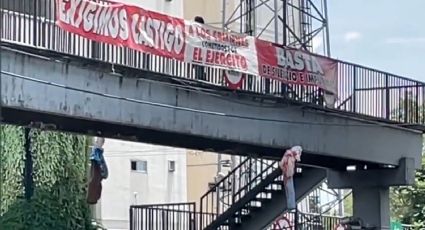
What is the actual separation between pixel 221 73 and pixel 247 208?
8.84 meters

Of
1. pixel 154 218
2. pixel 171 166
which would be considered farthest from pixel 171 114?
pixel 171 166

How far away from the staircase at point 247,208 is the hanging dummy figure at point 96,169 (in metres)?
5.87

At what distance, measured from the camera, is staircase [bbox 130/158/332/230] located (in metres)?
28.5

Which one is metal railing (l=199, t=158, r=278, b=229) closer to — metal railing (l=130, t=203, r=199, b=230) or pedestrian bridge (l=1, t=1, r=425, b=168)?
metal railing (l=130, t=203, r=199, b=230)

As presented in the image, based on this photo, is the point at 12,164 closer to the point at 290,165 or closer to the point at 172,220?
the point at 172,220

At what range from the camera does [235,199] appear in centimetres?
3009

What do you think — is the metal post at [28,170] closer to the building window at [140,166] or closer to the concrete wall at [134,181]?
the concrete wall at [134,181]

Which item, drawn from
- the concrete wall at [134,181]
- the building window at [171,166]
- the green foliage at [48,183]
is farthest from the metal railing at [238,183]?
the building window at [171,166]

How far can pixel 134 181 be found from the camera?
135 feet

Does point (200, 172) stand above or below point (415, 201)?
above

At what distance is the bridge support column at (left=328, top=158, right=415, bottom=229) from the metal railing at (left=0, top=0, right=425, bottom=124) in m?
1.64

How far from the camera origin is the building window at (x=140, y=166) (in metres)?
41.3

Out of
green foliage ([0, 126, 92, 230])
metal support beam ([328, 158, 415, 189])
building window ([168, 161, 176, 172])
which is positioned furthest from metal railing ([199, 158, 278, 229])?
building window ([168, 161, 176, 172])

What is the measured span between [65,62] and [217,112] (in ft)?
15.4
